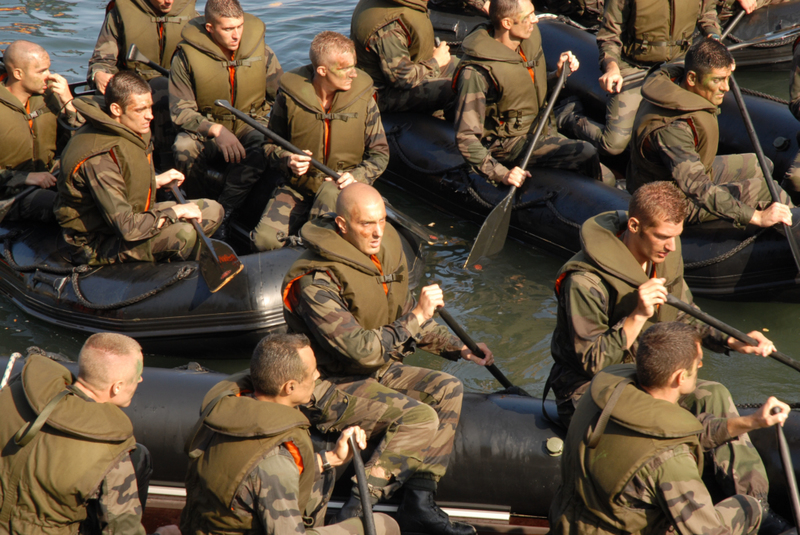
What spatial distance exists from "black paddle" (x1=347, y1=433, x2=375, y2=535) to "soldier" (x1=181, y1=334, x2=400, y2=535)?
10 centimetres

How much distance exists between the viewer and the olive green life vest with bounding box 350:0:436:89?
686cm

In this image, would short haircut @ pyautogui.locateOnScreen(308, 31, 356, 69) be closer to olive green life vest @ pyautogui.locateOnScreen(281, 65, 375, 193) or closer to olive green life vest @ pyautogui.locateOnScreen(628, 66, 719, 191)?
olive green life vest @ pyautogui.locateOnScreen(281, 65, 375, 193)

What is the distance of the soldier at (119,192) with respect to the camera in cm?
513

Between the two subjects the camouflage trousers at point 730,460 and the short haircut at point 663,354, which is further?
the camouflage trousers at point 730,460

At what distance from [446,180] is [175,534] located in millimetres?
4086

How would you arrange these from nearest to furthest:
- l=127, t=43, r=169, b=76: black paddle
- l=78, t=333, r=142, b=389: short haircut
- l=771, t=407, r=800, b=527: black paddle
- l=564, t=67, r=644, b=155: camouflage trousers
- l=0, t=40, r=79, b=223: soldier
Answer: l=771, t=407, r=800, b=527: black paddle → l=78, t=333, r=142, b=389: short haircut → l=0, t=40, r=79, b=223: soldier → l=127, t=43, r=169, b=76: black paddle → l=564, t=67, r=644, b=155: camouflage trousers

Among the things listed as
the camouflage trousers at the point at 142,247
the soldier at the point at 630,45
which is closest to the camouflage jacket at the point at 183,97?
the camouflage trousers at the point at 142,247

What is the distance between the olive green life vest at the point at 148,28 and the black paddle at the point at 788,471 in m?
5.68

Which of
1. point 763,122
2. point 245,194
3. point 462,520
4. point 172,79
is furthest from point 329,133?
point 763,122

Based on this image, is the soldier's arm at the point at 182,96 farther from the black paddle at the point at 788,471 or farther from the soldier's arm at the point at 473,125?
the black paddle at the point at 788,471

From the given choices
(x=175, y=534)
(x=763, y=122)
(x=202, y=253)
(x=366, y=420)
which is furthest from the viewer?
(x=763, y=122)

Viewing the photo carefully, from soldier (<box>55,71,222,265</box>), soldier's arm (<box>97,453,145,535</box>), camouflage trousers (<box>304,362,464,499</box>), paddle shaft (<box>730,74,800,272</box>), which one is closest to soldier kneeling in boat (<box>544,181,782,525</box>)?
camouflage trousers (<box>304,362,464,499</box>)

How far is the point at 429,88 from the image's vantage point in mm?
7086

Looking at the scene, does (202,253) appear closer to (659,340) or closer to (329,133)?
(329,133)
